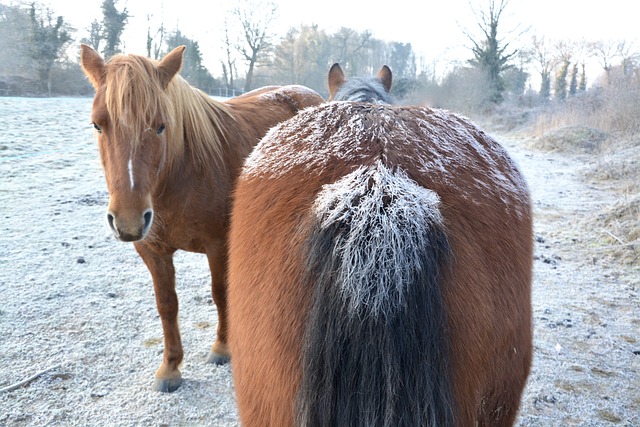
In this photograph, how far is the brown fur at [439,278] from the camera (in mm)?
993

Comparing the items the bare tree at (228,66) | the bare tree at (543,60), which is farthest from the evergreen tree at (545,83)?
the bare tree at (228,66)

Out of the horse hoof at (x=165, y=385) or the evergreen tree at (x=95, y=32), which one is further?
the evergreen tree at (x=95, y=32)

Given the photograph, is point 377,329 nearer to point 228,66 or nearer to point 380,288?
point 380,288

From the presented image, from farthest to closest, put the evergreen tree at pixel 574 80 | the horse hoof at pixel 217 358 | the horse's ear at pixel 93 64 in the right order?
the evergreen tree at pixel 574 80 → the horse hoof at pixel 217 358 → the horse's ear at pixel 93 64

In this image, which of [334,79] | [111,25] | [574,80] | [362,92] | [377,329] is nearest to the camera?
[377,329]

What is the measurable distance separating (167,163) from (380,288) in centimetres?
188

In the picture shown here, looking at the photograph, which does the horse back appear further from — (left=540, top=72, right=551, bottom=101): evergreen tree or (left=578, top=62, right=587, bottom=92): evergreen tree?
(left=578, top=62, right=587, bottom=92): evergreen tree

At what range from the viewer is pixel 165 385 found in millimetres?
2717

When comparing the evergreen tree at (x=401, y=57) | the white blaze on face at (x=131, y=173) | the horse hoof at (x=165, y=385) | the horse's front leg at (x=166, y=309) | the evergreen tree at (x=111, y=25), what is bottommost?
the horse hoof at (x=165, y=385)

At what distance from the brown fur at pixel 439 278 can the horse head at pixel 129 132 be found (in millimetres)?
876

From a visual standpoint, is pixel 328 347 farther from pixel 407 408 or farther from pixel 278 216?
pixel 278 216

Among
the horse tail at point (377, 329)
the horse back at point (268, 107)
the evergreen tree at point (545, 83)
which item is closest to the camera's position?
the horse tail at point (377, 329)

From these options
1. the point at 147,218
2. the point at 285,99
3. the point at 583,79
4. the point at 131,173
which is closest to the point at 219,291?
the point at 147,218

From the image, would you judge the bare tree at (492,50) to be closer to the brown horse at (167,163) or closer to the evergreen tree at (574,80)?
the evergreen tree at (574,80)
